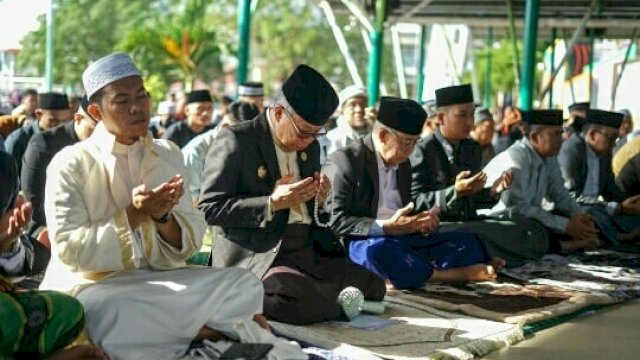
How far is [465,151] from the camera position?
21.0 ft

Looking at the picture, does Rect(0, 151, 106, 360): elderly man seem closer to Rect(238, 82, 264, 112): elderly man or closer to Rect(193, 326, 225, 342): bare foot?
Rect(193, 326, 225, 342): bare foot

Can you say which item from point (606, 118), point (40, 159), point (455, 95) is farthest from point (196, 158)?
point (606, 118)

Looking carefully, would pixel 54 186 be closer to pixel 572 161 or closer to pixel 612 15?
pixel 572 161

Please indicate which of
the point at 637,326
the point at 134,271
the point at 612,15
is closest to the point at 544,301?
the point at 637,326

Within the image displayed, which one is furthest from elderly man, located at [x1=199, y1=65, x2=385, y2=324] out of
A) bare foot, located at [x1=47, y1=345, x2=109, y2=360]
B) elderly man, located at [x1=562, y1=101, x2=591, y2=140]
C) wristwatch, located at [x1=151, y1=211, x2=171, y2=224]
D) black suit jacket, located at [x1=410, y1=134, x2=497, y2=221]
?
elderly man, located at [x1=562, y1=101, x2=591, y2=140]

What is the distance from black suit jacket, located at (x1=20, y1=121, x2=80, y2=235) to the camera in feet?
18.3

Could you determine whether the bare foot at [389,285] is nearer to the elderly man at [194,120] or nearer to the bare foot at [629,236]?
the bare foot at [629,236]

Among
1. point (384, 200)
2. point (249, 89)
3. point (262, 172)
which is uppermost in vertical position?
point (249, 89)

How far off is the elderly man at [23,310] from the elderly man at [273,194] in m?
1.15

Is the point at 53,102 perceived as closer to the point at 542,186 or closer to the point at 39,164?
the point at 39,164

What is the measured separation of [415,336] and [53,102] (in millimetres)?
3968

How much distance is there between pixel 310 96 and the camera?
4.15m

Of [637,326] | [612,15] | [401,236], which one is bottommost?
[637,326]

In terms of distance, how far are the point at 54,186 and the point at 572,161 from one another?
17.7ft
